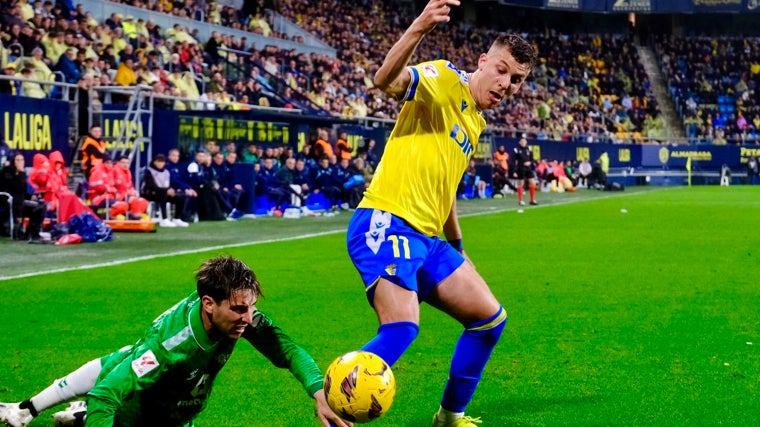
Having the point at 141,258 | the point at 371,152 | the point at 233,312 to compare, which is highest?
the point at 371,152

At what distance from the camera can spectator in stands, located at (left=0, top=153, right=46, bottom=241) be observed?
17.0m

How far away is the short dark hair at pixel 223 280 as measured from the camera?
4.14 m

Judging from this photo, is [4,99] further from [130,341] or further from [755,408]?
[755,408]

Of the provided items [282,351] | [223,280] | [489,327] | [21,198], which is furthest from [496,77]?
[21,198]

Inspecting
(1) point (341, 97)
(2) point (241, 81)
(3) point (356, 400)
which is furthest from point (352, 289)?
(1) point (341, 97)

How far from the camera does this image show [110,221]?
19688 millimetres

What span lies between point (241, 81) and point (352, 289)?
20.3m

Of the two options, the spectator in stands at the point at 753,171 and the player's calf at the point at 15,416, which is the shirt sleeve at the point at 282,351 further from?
the spectator in stands at the point at 753,171

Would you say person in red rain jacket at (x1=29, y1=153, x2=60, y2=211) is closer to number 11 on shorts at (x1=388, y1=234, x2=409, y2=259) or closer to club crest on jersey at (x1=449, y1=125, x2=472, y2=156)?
club crest on jersey at (x1=449, y1=125, x2=472, y2=156)

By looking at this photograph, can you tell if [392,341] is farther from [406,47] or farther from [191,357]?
[406,47]

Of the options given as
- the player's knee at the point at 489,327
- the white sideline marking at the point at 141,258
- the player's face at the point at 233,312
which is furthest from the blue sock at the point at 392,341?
the white sideline marking at the point at 141,258

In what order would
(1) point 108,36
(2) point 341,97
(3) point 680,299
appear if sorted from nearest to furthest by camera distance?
(3) point 680,299 → (1) point 108,36 → (2) point 341,97

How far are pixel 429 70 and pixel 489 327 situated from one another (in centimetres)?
132

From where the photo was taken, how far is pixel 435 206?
541 centimetres
